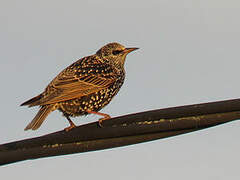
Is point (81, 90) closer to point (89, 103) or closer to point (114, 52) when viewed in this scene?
point (89, 103)

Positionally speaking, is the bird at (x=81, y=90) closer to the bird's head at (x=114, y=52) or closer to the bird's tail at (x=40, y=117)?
the bird's tail at (x=40, y=117)

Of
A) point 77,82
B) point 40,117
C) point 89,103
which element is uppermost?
point 77,82

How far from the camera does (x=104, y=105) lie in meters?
8.31

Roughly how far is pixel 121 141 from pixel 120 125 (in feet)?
0.53

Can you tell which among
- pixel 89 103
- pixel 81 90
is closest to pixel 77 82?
pixel 81 90

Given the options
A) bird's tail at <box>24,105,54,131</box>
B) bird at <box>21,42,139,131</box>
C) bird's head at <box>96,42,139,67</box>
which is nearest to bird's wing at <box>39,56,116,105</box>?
bird at <box>21,42,139,131</box>

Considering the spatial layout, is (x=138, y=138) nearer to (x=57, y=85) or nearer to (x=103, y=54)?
(x=57, y=85)

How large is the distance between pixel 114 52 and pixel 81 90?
4.93ft

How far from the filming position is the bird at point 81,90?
751 centimetres

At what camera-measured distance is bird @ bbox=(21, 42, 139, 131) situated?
7.51 meters

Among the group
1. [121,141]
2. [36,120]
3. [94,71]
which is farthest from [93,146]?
[94,71]

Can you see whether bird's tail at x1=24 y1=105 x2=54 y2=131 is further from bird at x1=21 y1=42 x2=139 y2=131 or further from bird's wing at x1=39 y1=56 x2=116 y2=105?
bird's wing at x1=39 y1=56 x2=116 y2=105

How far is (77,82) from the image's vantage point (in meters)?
8.01

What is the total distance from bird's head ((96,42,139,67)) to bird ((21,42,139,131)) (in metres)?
0.15
